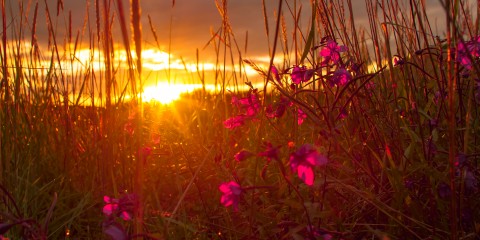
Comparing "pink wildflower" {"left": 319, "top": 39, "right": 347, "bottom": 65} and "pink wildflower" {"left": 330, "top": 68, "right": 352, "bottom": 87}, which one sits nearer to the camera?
"pink wildflower" {"left": 330, "top": 68, "right": 352, "bottom": 87}

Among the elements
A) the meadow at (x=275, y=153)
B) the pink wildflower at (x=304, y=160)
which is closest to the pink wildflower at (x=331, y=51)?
the meadow at (x=275, y=153)

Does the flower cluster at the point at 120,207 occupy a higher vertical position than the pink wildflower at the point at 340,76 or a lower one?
lower

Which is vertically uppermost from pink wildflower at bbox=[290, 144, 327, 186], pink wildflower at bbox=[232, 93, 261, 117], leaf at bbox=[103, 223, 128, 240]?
pink wildflower at bbox=[232, 93, 261, 117]

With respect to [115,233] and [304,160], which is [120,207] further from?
[304,160]

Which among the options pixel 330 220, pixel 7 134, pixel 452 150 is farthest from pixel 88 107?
pixel 452 150

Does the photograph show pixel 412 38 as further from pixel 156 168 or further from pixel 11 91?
pixel 11 91

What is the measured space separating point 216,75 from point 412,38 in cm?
103

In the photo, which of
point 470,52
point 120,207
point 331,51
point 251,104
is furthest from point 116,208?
point 470,52

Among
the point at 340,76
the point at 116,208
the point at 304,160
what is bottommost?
the point at 116,208

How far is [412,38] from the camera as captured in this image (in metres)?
2.07

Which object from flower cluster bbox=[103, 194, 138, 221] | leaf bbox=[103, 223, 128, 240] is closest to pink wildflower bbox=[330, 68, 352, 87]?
flower cluster bbox=[103, 194, 138, 221]

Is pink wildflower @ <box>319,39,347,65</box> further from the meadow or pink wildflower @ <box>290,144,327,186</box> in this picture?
pink wildflower @ <box>290,144,327,186</box>

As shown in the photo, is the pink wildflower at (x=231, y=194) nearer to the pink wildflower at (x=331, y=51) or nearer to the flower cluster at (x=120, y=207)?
the flower cluster at (x=120, y=207)

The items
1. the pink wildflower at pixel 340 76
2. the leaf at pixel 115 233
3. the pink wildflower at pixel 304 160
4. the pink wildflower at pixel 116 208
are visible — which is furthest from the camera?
the pink wildflower at pixel 340 76
